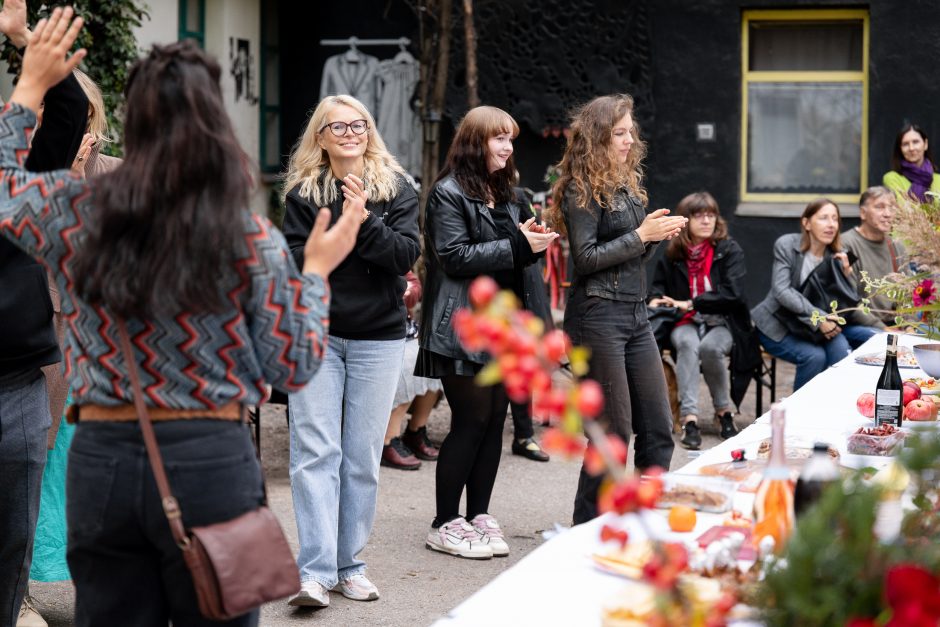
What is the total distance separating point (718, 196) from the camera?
11812 mm

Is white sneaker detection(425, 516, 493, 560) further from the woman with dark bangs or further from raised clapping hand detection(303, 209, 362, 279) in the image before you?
raised clapping hand detection(303, 209, 362, 279)

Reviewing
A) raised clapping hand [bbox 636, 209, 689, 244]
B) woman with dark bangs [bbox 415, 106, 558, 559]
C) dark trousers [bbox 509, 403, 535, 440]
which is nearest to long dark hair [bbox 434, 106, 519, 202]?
woman with dark bangs [bbox 415, 106, 558, 559]

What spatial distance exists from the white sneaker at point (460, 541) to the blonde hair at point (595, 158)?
4.76ft

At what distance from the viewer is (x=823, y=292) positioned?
26.0ft

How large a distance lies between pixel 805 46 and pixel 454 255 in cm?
770

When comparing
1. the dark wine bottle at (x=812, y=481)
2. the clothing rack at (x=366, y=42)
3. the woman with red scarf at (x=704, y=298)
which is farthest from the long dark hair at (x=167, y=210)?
the clothing rack at (x=366, y=42)

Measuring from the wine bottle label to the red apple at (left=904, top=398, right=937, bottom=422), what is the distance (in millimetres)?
162

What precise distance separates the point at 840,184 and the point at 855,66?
109 cm

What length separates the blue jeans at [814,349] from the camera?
786 centimetres

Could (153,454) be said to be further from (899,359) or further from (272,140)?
(272,140)

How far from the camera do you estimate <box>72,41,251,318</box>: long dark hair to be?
2.39m

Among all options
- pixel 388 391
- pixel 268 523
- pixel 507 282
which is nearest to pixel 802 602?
pixel 268 523

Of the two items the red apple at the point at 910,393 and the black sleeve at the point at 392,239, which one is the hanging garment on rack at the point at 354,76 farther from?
the red apple at the point at 910,393

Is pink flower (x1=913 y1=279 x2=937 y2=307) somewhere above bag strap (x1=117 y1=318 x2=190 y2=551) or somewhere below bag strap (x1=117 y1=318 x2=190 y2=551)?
above
